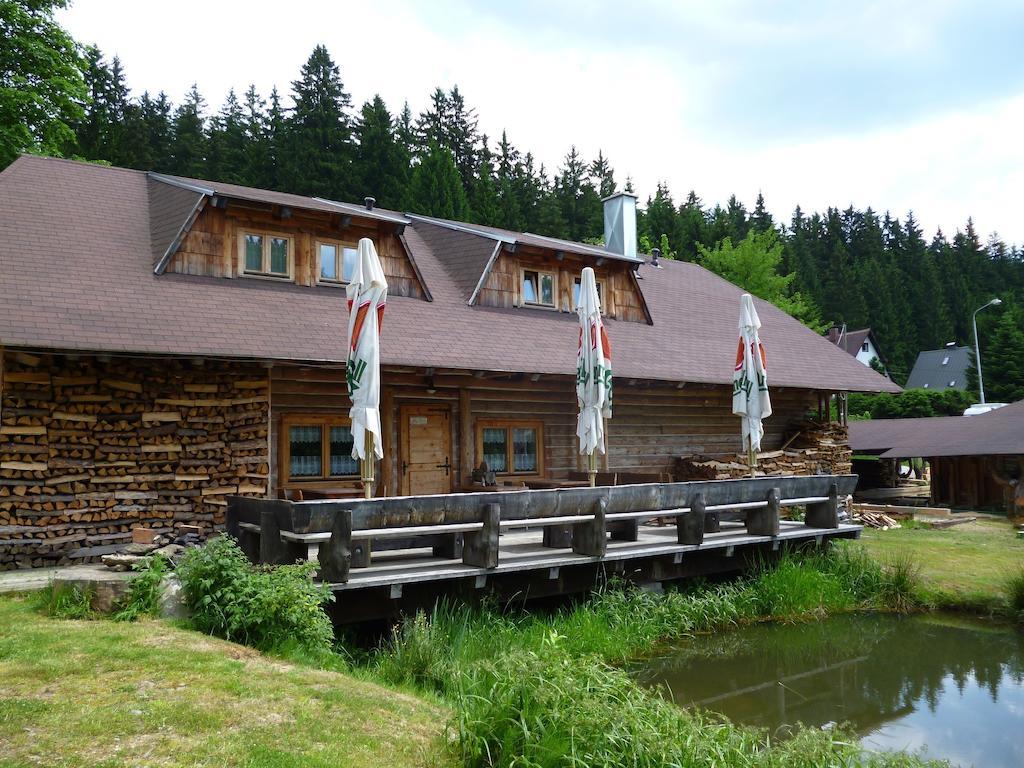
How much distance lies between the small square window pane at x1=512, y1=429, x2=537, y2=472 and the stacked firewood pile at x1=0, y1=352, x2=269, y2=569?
5157 mm

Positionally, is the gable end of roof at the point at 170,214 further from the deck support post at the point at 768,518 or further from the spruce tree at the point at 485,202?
the spruce tree at the point at 485,202

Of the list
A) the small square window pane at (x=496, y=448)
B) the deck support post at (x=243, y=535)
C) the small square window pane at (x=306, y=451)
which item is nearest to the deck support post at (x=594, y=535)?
the deck support post at (x=243, y=535)

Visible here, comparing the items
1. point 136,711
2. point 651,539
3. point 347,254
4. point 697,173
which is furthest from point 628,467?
point 697,173

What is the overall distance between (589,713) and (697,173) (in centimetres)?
6149

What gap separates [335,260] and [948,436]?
17854mm

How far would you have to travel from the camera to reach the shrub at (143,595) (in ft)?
23.6

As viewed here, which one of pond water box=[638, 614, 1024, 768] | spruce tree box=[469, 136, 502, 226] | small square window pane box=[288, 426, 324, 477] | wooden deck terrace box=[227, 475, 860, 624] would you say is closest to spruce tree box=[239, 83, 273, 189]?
spruce tree box=[469, 136, 502, 226]

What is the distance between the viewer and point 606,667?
6383mm

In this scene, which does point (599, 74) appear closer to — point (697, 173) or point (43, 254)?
point (43, 254)

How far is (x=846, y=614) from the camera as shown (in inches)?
442

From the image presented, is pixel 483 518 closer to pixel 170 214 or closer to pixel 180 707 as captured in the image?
pixel 180 707

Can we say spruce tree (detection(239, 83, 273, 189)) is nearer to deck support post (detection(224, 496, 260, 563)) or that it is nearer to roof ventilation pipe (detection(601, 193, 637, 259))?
roof ventilation pipe (detection(601, 193, 637, 259))

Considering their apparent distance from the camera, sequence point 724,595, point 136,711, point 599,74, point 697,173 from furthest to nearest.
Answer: point 697,173 → point 724,595 → point 599,74 → point 136,711

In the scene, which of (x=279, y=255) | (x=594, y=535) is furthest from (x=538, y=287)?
(x=594, y=535)
